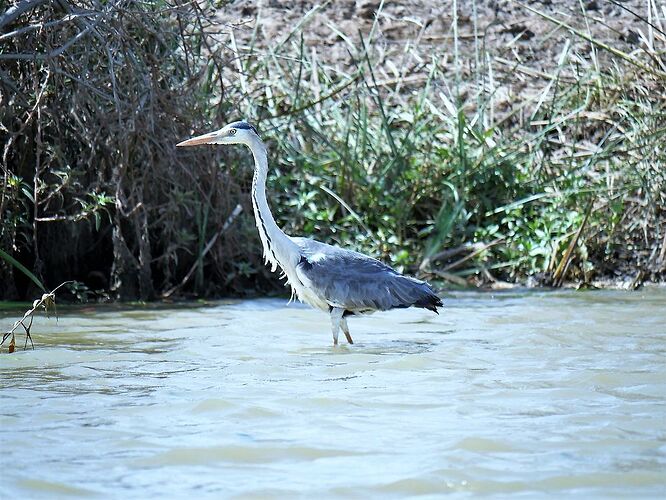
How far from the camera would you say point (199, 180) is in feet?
32.0

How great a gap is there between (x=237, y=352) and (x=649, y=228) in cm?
468

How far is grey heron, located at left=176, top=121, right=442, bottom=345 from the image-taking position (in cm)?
813

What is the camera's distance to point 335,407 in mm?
5820

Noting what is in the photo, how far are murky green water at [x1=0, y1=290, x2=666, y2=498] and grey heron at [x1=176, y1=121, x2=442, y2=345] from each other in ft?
0.94

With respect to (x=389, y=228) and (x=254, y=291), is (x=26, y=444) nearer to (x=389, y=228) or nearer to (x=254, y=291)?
(x=254, y=291)

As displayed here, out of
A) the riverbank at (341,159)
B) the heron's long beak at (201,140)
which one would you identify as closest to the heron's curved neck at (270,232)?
the heron's long beak at (201,140)

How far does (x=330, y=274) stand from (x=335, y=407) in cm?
240

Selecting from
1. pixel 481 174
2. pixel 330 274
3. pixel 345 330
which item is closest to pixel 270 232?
pixel 330 274

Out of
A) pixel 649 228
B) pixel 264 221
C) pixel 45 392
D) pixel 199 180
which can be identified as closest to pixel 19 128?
pixel 199 180

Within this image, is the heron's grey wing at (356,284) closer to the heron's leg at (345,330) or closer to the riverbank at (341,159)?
the heron's leg at (345,330)

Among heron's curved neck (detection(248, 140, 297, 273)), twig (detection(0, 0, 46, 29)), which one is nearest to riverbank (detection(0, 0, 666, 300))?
twig (detection(0, 0, 46, 29))

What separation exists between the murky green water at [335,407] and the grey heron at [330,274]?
11.3 inches

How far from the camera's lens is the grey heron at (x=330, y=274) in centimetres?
813

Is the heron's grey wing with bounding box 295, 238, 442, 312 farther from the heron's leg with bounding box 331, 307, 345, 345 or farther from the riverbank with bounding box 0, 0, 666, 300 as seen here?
Result: the riverbank with bounding box 0, 0, 666, 300
